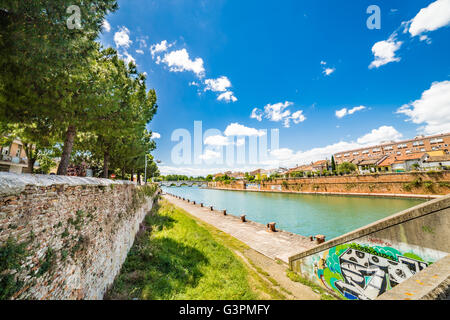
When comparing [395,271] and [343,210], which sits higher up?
[395,271]

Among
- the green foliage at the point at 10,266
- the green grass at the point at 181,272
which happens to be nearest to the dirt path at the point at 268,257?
the green grass at the point at 181,272

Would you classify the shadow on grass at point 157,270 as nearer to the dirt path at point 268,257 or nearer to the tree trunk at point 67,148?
the dirt path at point 268,257

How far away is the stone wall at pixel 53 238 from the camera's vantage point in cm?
225

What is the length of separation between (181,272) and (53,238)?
5.22 m

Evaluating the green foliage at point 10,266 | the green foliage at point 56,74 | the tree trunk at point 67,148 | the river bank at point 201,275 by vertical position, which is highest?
the green foliage at point 56,74

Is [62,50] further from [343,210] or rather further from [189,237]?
[343,210]

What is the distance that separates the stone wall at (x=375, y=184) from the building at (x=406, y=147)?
2604 centimetres

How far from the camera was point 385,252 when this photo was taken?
4.62 m

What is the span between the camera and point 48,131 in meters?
8.41

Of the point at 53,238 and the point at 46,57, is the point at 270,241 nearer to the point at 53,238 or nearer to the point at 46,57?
the point at 53,238

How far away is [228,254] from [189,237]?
132 inches
